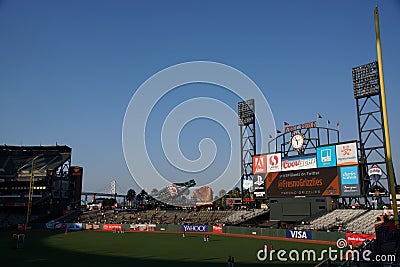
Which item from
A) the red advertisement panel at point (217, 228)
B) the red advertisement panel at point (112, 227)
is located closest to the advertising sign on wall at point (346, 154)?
the red advertisement panel at point (217, 228)

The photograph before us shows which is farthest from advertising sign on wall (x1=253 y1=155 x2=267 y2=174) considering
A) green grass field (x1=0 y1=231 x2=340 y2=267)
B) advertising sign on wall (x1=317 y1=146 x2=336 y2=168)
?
green grass field (x1=0 y1=231 x2=340 y2=267)

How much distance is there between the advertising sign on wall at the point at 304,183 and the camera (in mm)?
52875

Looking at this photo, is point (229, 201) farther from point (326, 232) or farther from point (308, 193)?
point (326, 232)

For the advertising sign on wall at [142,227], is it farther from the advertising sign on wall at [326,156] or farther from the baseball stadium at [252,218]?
the advertising sign on wall at [326,156]

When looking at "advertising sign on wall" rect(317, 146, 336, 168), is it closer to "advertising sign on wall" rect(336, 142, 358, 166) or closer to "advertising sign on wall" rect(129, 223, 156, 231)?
"advertising sign on wall" rect(336, 142, 358, 166)

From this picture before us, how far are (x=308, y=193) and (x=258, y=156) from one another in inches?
504

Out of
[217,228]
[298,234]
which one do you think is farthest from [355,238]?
[217,228]

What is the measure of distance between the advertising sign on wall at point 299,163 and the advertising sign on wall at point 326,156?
37.9 inches

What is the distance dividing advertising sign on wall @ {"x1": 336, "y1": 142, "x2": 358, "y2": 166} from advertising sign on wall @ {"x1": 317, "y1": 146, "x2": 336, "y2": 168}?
0.65 metres

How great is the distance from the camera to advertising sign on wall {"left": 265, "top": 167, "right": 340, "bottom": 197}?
52.9 metres

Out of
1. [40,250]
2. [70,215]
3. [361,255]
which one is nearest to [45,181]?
[70,215]

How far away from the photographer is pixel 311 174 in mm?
55344

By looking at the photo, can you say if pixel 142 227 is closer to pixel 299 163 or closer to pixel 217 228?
pixel 217 228

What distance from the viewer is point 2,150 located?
97.8 metres
